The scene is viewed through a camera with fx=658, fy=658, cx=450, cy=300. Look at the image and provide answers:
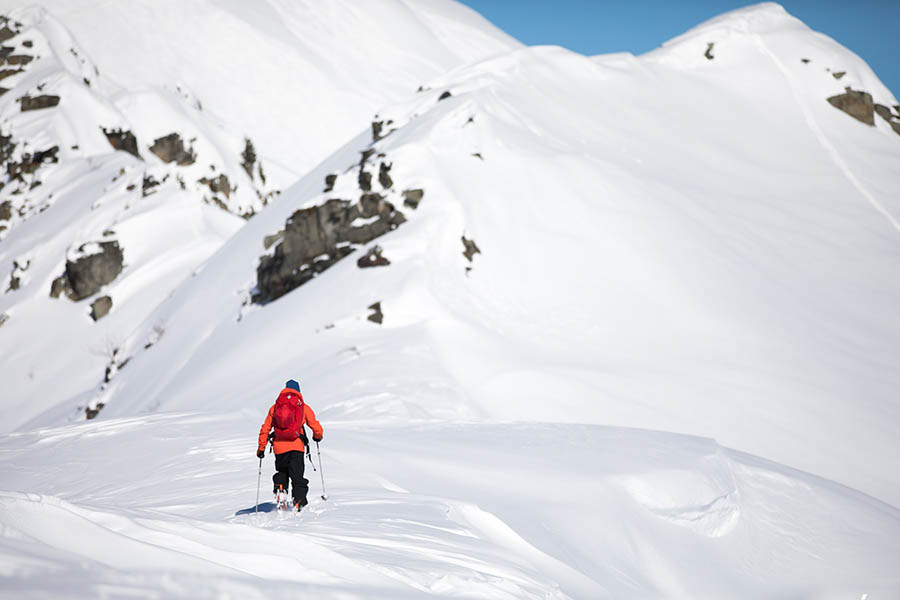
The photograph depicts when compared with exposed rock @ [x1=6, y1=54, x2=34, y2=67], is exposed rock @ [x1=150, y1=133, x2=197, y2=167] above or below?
below

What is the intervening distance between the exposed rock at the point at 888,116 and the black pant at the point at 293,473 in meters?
60.6

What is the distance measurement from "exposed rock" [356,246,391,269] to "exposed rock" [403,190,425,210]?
2.92 m

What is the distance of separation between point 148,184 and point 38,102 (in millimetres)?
24982

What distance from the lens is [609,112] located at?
42438mm

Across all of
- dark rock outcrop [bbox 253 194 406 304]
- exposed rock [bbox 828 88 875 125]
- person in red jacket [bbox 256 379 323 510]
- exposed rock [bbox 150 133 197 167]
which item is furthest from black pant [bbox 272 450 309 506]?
exposed rock [bbox 150 133 197 167]

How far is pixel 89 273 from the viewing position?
5012cm

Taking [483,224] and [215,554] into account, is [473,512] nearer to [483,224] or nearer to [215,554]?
[215,554]

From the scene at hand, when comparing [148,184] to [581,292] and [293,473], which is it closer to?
[581,292]

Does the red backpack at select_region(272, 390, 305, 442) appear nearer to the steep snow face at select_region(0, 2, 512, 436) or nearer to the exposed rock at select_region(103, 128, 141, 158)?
the steep snow face at select_region(0, 2, 512, 436)

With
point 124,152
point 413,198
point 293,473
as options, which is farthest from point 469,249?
point 124,152

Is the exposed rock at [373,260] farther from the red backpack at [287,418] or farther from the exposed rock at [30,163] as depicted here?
the exposed rock at [30,163]

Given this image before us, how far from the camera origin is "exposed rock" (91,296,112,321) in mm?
48750

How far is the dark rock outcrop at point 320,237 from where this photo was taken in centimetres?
2884

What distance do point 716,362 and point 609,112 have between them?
23.4 m
